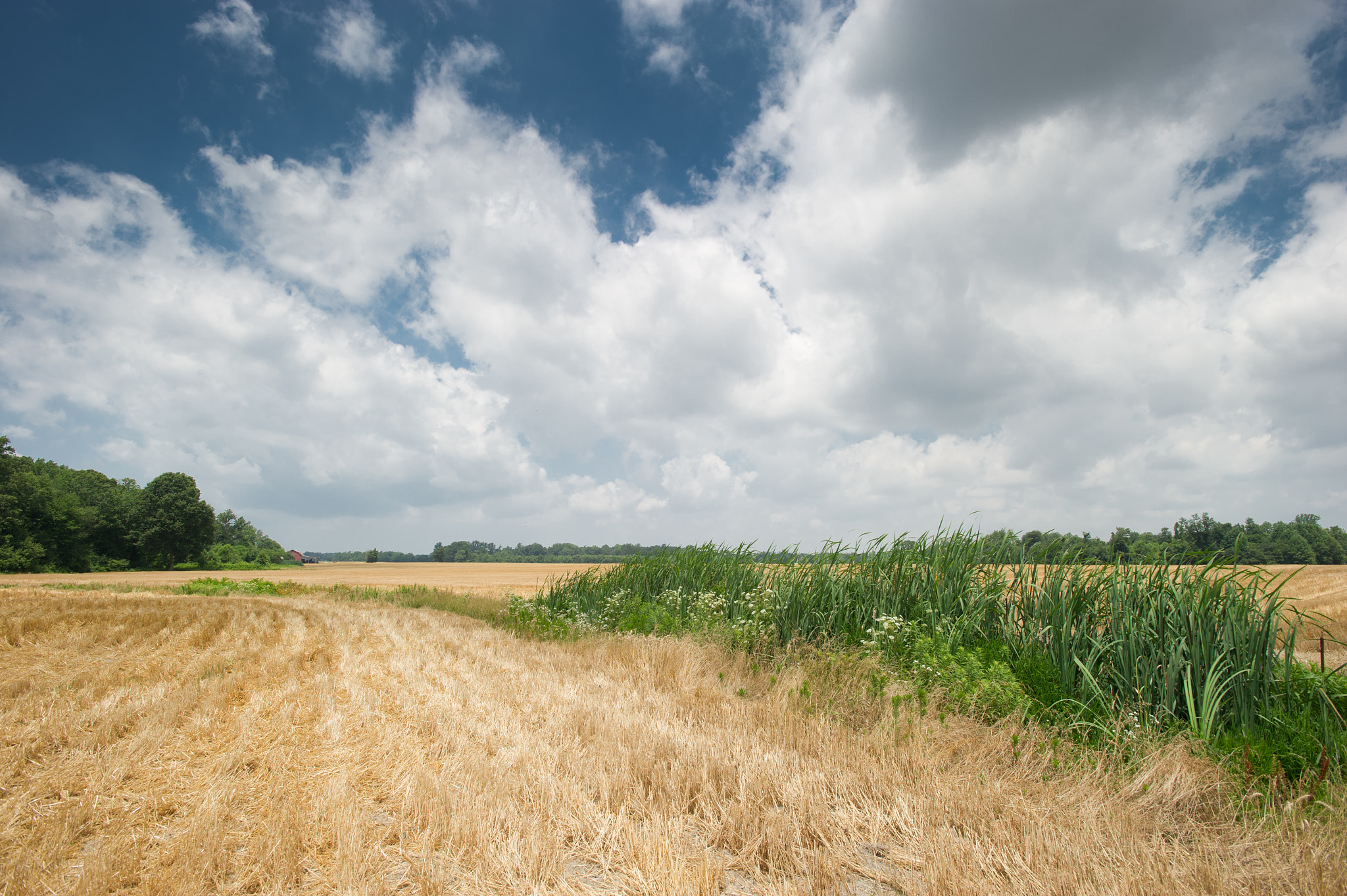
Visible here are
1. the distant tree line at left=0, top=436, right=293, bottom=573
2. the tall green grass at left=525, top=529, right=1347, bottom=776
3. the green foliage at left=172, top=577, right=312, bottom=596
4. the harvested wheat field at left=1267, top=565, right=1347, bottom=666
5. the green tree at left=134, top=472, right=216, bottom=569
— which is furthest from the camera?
the green tree at left=134, top=472, right=216, bottom=569

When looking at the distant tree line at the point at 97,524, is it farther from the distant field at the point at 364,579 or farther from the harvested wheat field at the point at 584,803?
the harvested wheat field at the point at 584,803

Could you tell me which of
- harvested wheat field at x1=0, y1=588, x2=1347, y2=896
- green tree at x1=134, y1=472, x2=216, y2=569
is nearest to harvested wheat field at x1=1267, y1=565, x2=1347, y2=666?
harvested wheat field at x1=0, y1=588, x2=1347, y2=896

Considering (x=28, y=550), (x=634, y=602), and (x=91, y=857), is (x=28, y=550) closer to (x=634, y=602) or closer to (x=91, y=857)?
(x=634, y=602)

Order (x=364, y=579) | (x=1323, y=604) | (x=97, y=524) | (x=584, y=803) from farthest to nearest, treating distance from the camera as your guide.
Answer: (x=97, y=524)
(x=364, y=579)
(x=1323, y=604)
(x=584, y=803)

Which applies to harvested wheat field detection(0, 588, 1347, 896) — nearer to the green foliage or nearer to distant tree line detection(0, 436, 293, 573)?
the green foliage

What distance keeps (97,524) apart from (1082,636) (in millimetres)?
96406

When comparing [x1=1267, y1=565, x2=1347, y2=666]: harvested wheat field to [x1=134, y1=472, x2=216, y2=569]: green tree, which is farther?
[x1=134, y1=472, x2=216, y2=569]: green tree

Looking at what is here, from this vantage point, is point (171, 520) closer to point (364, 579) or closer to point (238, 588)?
point (364, 579)

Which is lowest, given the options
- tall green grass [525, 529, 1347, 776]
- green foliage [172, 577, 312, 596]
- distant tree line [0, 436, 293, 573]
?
green foliage [172, 577, 312, 596]

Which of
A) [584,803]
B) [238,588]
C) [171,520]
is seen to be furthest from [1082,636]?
[171,520]

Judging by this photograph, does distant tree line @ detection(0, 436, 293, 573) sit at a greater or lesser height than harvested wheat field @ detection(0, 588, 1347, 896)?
greater

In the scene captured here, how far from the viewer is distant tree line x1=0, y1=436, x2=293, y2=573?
57531 millimetres

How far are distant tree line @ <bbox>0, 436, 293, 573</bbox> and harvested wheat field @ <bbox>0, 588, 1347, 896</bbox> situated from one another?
255ft

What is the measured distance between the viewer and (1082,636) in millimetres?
6223
